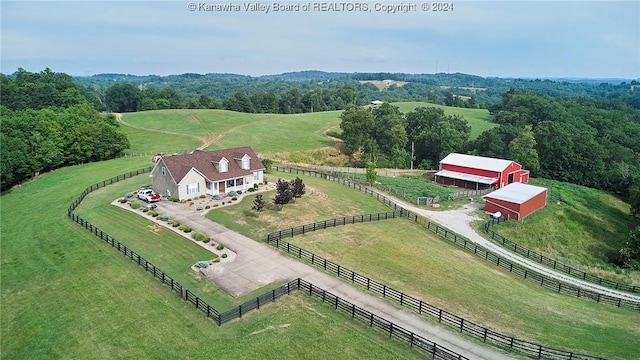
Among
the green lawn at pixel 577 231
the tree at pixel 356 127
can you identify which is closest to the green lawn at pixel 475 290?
the green lawn at pixel 577 231

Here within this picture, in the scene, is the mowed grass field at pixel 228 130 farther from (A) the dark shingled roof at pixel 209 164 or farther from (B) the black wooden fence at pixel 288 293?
(B) the black wooden fence at pixel 288 293

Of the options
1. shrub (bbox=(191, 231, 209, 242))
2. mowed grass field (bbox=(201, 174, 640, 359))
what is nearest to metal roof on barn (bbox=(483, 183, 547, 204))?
mowed grass field (bbox=(201, 174, 640, 359))

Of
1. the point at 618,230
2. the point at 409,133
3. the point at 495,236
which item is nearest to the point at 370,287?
the point at 495,236

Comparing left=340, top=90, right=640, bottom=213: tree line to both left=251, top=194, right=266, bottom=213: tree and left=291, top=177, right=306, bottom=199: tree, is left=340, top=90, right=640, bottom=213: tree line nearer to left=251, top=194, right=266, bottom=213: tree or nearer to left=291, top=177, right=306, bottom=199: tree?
left=291, top=177, right=306, bottom=199: tree

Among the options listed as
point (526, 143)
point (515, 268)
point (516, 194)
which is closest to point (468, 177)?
point (516, 194)

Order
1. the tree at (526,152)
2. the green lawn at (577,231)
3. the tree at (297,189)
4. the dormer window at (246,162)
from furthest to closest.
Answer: the tree at (526,152) → the dormer window at (246,162) → the green lawn at (577,231) → the tree at (297,189)

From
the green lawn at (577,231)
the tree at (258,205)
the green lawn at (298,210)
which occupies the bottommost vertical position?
the green lawn at (577,231)

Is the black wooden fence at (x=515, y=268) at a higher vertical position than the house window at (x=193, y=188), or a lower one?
lower

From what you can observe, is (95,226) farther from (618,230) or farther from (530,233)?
(618,230)
